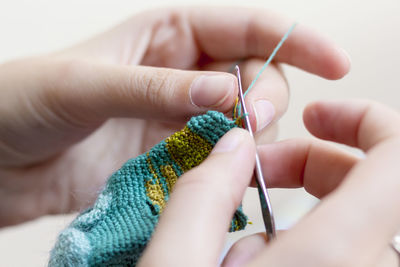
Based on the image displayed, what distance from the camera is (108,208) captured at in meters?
0.63

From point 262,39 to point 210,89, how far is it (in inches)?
14.9

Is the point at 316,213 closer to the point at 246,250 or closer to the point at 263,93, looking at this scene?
the point at 246,250

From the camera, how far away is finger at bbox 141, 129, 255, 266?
0.43m

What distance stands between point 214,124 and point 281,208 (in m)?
0.78

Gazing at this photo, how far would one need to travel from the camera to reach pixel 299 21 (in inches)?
48.4

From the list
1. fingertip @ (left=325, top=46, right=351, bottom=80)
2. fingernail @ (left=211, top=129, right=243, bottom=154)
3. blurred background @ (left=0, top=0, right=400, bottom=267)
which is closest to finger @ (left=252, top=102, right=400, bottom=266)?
fingernail @ (left=211, top=129, right=243, bottom=154)

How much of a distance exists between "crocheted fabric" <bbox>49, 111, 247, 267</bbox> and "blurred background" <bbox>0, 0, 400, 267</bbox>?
0.51 metres

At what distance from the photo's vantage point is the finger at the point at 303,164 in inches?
25.9

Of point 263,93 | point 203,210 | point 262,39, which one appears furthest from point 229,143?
point 262,39

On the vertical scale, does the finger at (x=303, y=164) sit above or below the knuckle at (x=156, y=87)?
below

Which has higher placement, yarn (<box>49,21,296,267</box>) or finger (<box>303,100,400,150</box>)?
finger (<box>303,100,400,150</box>)

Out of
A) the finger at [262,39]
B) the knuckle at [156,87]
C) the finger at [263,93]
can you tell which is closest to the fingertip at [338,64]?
the finger at [262,39]

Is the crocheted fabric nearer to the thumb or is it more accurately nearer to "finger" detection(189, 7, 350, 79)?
the thumb

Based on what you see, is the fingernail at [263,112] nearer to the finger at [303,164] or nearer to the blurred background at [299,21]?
the finger at [303,164]
